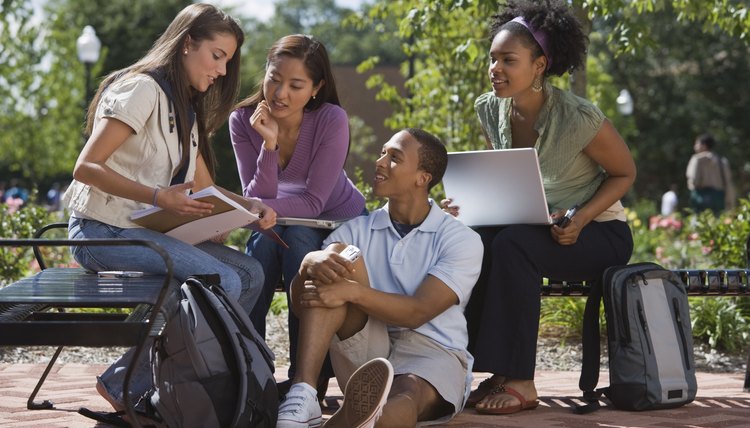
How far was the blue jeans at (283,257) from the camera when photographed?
15.6 ft

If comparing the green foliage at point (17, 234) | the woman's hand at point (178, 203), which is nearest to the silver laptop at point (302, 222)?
the woman's hand at point (178, 203)

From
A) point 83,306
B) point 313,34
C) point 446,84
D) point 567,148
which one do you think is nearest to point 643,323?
point 567,148

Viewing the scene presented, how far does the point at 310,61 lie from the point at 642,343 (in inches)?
74.6

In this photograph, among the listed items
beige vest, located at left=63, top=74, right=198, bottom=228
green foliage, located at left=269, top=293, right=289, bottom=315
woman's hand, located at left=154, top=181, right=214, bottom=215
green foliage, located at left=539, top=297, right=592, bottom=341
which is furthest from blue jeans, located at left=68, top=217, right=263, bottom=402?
green foliage, located at left=539, top=297, right=592, bottom=341

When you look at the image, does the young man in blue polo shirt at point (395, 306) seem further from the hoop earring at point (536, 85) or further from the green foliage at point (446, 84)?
the green foliage at point (446, 84)

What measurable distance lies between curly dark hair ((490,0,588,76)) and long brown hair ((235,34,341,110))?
2.71 ft

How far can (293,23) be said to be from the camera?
342 feet

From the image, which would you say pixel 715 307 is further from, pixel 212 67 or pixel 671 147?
pixel 671 147

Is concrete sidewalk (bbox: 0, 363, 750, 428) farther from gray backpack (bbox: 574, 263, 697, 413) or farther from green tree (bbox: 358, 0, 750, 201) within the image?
green tree (bbox: 358, 0, 750, 201)

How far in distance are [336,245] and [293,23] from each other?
102 meters

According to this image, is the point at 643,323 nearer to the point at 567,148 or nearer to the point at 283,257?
the point at 567,148

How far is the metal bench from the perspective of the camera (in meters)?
3.43

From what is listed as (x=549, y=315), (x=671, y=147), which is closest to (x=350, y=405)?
(x=549, y=315)

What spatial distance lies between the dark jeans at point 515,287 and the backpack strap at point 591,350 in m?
0.13
